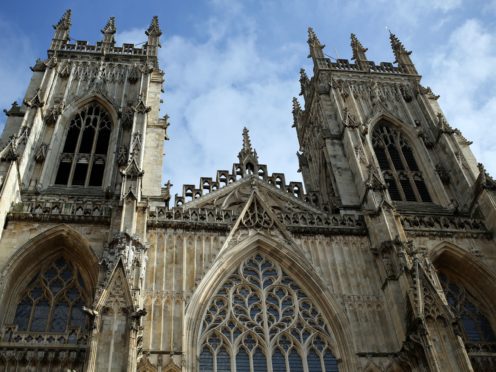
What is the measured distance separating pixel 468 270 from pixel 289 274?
216 inches

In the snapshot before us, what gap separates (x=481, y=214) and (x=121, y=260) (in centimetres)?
1169

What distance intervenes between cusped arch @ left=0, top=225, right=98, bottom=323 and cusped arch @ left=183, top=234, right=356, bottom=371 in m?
2.93

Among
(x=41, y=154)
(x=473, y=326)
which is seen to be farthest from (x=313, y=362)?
(x=41, y=154)

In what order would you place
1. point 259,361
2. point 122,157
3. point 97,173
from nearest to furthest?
point 259,361, point 122,157, point 97,173

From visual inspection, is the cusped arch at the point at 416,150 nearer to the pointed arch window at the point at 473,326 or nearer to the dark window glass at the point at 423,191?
the dark window glass at the point at 423,191

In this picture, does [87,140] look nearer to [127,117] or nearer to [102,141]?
[102,141]

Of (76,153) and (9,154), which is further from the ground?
(76,153)

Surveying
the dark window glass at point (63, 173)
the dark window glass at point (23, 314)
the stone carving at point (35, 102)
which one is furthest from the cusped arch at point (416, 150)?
the dark window glass at point (23, 314)

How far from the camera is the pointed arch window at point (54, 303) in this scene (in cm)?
1470

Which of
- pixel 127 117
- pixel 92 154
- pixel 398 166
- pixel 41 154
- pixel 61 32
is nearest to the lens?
pixel 41 154

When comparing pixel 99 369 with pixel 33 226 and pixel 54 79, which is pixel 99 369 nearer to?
pixel 33 226

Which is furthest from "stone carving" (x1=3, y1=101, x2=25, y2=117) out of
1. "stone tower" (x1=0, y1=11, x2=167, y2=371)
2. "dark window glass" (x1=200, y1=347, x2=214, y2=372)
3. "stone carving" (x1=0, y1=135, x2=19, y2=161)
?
"dark window glass" (x1=200, y1=347, x2=214, y2=372)

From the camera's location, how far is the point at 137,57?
25500 mm

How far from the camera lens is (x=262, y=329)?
48.8 ft
